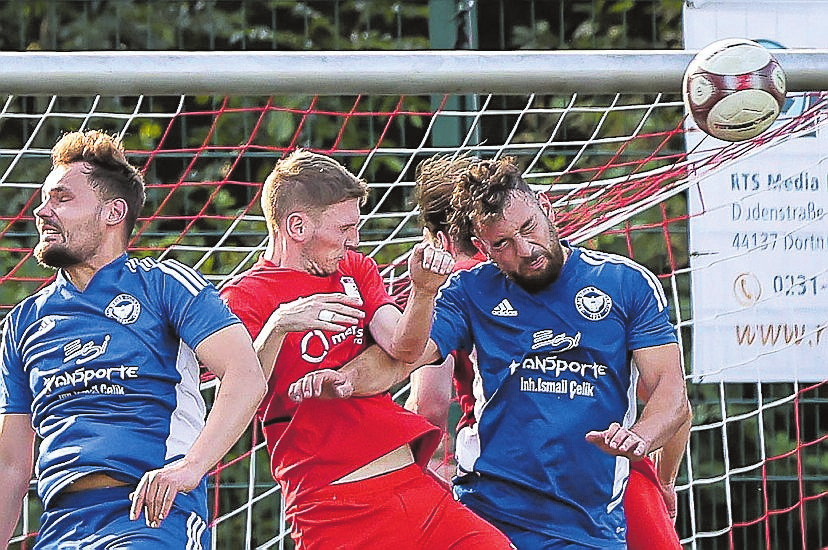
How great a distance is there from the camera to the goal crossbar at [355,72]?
13.1 feet

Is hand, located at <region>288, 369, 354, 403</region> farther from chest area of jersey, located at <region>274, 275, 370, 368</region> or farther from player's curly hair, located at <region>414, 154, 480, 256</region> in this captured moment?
player's curly hair, located at <region>414, 154, 480, 256</region>

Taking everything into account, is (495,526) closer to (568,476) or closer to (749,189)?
(568,476)

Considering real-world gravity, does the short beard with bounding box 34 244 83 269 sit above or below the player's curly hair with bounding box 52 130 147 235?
below

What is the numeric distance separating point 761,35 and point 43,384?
10.9 feet

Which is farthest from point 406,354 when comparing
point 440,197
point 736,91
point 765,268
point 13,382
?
point 765,268

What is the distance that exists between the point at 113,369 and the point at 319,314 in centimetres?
48

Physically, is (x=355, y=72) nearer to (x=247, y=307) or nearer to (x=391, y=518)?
(x=247, y=307)

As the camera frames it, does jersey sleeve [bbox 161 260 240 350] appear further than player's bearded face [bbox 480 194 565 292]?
No

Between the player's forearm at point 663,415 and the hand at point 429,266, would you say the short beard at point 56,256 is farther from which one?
the player's forearm at point 663,415

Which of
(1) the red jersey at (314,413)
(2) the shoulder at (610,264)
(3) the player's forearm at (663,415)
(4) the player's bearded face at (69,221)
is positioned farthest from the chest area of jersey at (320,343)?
(3) the player's forearm at (663,415)

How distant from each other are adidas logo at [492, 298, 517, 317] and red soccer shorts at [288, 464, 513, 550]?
47cm

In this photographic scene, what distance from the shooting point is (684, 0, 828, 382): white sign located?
558 centimetres

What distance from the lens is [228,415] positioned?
3.28 metres

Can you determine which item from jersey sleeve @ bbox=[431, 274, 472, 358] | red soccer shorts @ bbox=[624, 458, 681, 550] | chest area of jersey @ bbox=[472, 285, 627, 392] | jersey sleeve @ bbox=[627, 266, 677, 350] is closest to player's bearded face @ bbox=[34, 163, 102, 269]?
jersey sleeve @ bbox=[431, 274, 472, 358]
